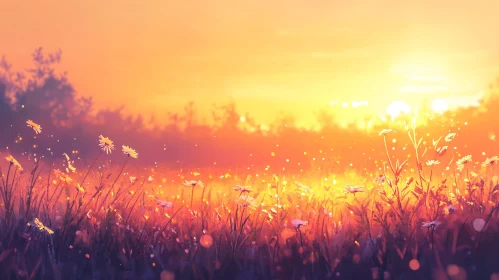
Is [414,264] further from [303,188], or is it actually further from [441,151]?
[303,188]

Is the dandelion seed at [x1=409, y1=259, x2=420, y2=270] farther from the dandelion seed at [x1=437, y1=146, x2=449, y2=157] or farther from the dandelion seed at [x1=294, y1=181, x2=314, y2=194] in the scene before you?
the dandelion seed at [x1=294, y1=181, x2=314, y2=194]

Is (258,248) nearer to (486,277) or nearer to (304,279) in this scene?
(304,279)

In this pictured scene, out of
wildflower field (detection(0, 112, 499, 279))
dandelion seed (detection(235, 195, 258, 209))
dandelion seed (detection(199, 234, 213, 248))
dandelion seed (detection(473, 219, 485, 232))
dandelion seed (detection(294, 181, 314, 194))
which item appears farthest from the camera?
dandelion seed (detection(294, 181, 314, 194))

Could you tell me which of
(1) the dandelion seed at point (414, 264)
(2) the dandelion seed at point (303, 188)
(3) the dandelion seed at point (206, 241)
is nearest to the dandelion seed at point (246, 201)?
(3) the dandelion seed at point (206, 241)

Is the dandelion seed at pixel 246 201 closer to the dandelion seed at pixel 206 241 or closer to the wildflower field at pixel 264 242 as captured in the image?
the wildflower field at pixel 264 242

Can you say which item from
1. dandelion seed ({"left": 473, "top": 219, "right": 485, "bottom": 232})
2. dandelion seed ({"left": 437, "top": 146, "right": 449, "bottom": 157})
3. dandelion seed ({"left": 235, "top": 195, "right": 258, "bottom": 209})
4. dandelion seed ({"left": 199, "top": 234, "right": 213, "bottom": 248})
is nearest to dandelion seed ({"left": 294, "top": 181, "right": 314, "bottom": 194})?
dandelion seed ({"left": 235, "top": 195, "right": 258, "bottom": 209})

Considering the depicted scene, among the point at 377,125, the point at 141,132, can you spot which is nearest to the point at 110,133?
the point at 141,132

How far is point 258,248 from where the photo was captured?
176 inches

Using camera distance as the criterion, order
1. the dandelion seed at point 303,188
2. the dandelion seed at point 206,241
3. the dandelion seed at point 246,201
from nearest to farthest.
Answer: the dandelion seed at point 246,201, the dandelion seed at point 206,241, the dandelion seed at point 303,188

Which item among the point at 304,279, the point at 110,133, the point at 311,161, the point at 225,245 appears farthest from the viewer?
the point at 110,133

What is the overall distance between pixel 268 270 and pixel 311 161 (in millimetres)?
6066

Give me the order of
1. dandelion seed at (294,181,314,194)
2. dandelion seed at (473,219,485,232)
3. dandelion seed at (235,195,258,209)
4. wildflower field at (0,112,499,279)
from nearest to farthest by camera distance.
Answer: wildflower field at (0,112,499,279) → dandelion seed at (235,195,258,209) → dandelion seed at (473,219,485,232) → dandelion seed at (294,181,314,194)

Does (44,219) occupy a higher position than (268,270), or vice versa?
(44,219)

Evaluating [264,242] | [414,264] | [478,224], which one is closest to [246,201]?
[264,242]
